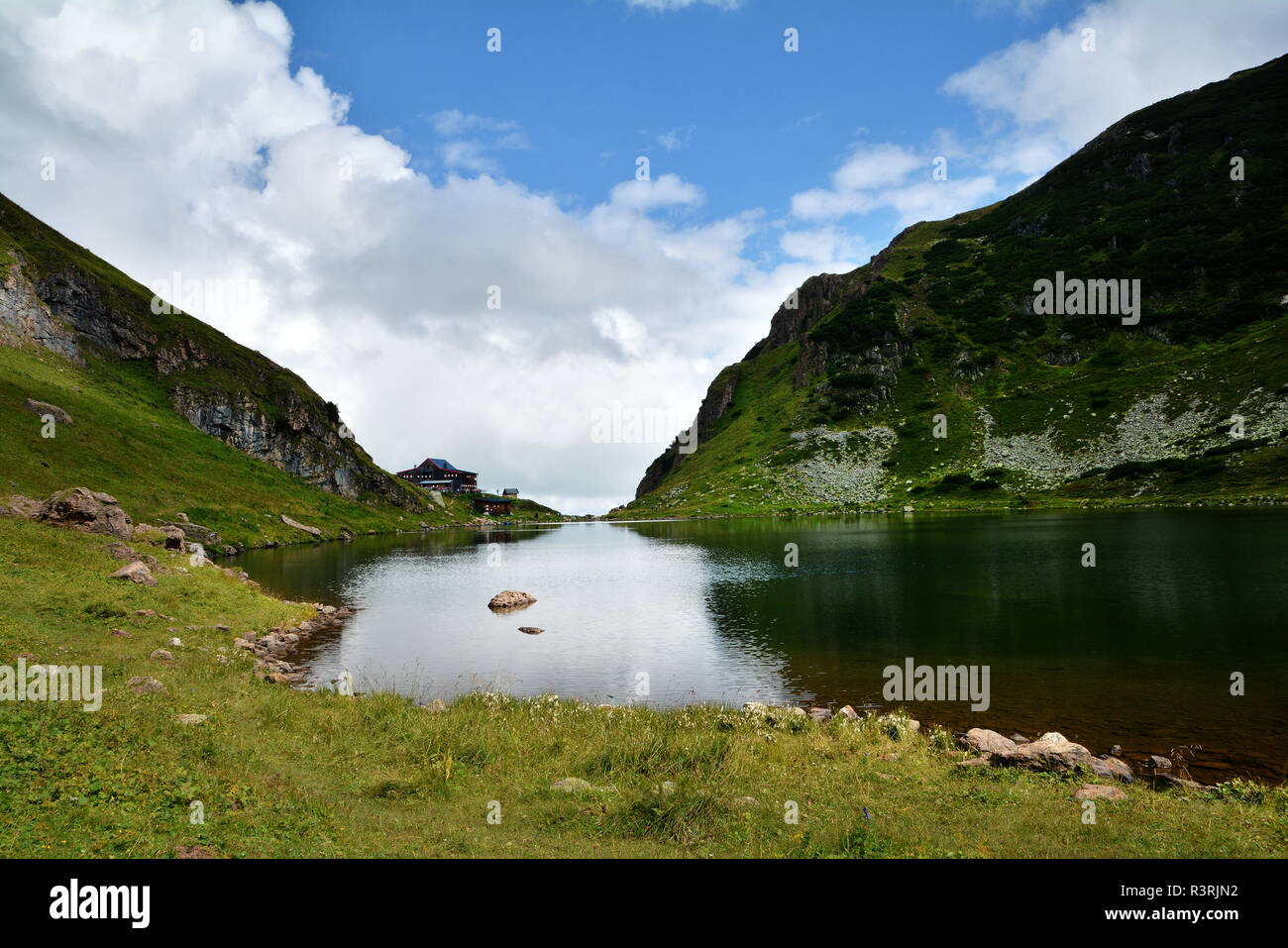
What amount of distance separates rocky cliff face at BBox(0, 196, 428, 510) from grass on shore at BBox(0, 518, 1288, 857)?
5232 inches

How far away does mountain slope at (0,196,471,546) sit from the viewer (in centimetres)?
7844

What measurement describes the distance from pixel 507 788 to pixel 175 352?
558ft

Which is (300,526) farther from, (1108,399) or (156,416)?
(1108,399)

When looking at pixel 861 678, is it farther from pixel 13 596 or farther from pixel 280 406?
pixel 280 406

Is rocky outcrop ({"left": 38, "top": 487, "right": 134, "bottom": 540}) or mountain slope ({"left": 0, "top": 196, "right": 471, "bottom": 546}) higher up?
mountain slope ({"left": 0, "top": 196, "right": 471, "bottom": 546})

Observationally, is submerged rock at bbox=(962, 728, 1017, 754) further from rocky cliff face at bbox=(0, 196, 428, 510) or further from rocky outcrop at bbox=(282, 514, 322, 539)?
rocky cliff face at bbox=(0, 196, 428, 510)

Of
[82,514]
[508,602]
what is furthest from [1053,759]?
[82,514]

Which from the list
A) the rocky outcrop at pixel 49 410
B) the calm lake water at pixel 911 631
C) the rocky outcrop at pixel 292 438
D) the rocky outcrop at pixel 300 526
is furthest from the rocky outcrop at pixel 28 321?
the calm lake water at pixel 911 631

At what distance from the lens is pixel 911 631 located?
113 ft

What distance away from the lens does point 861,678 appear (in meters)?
27.3

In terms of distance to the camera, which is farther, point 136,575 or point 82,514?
point 82,514

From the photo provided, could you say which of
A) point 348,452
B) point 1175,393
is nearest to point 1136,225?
point 1175,393

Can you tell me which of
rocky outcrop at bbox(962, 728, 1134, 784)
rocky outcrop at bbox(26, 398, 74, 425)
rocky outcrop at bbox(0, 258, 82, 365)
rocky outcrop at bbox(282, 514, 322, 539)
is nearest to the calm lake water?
rocky outcrop at bbox(962, 728, 1134, 784)
